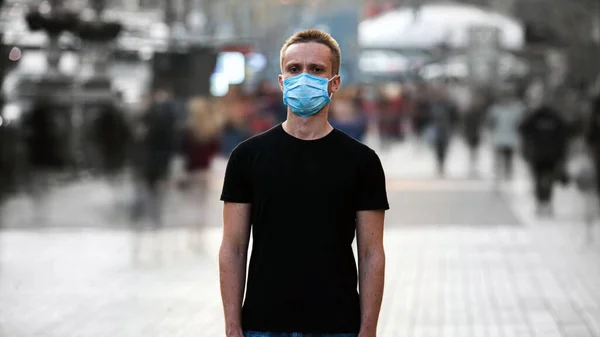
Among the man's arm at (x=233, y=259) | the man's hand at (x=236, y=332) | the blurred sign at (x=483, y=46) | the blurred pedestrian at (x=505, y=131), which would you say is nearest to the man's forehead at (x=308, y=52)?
the man's arm at (x=233, y=259)

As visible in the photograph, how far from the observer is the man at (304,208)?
4.69 metres

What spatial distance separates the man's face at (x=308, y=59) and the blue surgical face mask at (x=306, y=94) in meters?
0.03

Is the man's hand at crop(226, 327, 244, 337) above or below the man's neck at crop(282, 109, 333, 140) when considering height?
below

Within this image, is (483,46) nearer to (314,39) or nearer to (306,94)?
(314,39)

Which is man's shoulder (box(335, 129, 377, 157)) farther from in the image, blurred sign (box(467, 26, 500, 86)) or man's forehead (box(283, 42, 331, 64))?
blurred sign (box(467, 26, 500, 86))

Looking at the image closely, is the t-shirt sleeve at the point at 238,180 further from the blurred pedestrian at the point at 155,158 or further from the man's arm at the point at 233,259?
the blurred pedestrian at the point at 155,158

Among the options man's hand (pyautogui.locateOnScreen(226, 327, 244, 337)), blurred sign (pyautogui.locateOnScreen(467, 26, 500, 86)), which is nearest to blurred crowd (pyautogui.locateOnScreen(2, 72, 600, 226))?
blurred sign (pyautogui.locateOnScreen(467, 26, 500, 86))

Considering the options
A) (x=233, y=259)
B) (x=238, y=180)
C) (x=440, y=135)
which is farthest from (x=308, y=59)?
(x=440, y=135)

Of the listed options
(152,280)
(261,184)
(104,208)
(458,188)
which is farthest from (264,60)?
(261,184)

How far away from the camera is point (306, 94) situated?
15.4 ft

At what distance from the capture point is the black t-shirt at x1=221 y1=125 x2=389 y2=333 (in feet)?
15.4

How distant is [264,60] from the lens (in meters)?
47.2

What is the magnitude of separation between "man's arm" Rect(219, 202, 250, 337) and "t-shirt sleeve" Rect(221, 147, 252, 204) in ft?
0.08

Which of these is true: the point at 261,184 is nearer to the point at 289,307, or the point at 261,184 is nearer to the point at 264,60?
the point at 289,307
